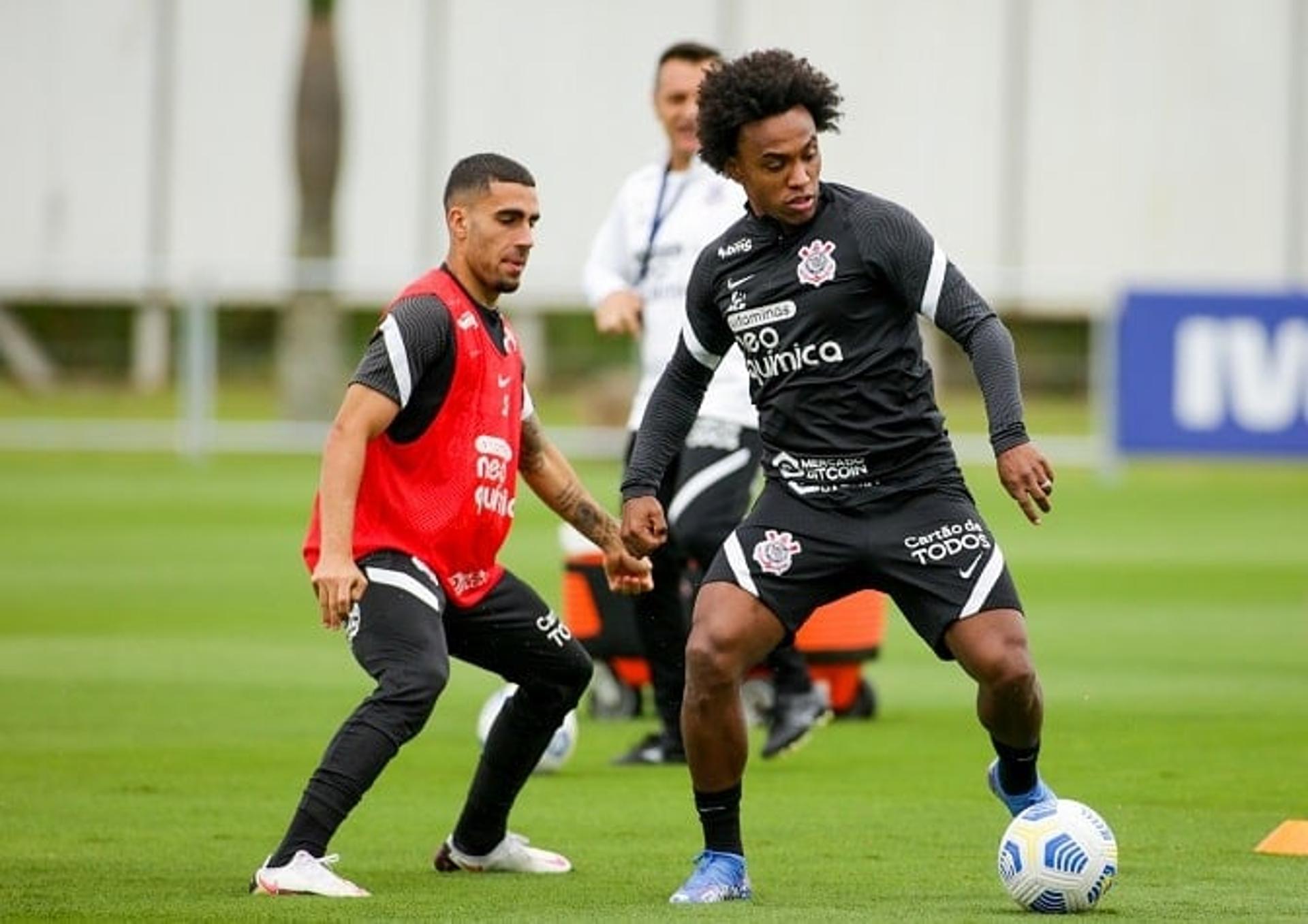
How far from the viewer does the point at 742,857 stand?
811 cm

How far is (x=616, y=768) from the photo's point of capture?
1138 cm

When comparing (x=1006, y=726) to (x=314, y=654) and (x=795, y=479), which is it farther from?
(x=314, y=654)

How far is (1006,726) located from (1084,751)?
3603 mm

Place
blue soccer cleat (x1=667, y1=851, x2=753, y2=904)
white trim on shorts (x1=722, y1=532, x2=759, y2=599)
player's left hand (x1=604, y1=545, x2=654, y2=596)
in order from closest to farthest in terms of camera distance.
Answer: blue soccer cleat (x1=667, y1=851, x2=753, y2=904) → white trim on shorts (x1=722, y1=532, x2=759, y2=599) → player's left hand (x1=604, y1=545, x2=654, y2=596)

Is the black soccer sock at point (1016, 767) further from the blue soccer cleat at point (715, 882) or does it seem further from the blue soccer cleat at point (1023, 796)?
the blue soccer cleat at point (715, 882)

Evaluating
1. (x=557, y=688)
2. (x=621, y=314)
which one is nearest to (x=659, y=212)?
(x=621, y=314)

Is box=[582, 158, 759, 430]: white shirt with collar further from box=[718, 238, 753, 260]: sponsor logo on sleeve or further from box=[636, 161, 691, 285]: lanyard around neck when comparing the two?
box=[718, 238, 753, 260]: sponsor logo on sleeve

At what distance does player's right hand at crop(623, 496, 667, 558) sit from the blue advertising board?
2078 centimetres

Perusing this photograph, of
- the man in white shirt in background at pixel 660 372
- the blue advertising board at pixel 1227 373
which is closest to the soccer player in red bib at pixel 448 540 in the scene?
the man in white shirt in background at pixel 660 372

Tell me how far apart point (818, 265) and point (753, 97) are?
20.3 inches

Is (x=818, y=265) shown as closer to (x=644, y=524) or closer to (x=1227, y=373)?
(x=644, y=524)

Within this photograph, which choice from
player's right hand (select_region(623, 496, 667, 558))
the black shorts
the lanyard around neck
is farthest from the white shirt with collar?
the black shorts

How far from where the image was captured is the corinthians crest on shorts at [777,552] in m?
8.08

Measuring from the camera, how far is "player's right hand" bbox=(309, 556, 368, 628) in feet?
26.5
